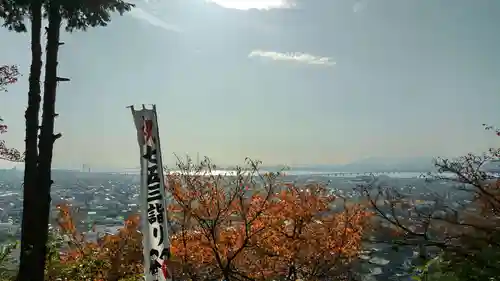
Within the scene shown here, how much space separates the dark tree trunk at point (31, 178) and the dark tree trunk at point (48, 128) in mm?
96

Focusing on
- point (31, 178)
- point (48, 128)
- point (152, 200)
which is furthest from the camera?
point (48, 128)

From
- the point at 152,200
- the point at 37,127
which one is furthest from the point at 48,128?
the point at 152,200

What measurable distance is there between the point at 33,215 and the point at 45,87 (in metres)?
2.62

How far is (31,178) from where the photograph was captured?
7613mm

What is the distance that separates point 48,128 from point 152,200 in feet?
10.2

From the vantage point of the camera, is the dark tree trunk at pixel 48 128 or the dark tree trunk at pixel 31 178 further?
the dark tree trunk at pixel 48 128

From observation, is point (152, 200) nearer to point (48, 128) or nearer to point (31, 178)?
point (31, 178)

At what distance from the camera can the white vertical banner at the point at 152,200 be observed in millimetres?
6242

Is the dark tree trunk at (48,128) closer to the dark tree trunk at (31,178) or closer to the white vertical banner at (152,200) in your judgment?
the dark tree trunk at (31,178)

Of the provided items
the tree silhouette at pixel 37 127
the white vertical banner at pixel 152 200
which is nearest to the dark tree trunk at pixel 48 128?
the tree silhouette at pixel 37 127

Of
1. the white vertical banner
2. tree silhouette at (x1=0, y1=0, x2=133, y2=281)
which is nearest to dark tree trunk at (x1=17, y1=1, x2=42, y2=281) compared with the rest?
tree silhouette at (x1=0, y1=0, x2=133, y2=281)

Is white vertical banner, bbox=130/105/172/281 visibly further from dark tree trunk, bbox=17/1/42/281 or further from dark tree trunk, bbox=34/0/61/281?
dark tree trunk, bbox=17/1/42/281

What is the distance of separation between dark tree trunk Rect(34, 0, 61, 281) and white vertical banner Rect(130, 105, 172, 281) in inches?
93.9

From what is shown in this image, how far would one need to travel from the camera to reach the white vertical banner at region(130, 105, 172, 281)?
20.5ft
